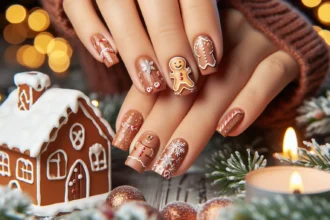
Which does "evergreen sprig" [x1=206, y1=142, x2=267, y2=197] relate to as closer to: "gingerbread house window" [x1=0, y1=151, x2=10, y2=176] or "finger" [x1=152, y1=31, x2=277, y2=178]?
"finger" [x1=152, y1=31, x2=277, y2=178]

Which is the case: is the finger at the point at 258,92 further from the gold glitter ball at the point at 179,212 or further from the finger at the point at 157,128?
the gold glitter ball at the point at 179,212

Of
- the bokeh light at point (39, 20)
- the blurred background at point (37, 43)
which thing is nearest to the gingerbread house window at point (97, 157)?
the blurred background at point (37, 43)

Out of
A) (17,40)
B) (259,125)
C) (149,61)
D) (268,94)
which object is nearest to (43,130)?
(149,61)

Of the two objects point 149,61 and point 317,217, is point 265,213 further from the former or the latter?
point 149,61

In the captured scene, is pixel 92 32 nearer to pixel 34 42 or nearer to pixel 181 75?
pixel 181 75

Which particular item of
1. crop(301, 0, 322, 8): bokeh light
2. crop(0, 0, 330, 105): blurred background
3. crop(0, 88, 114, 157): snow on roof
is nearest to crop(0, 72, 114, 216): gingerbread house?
crop(0, 88, 114, 157): snow on roof

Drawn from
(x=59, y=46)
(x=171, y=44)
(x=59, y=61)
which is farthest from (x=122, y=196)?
(x=59, y=46)
